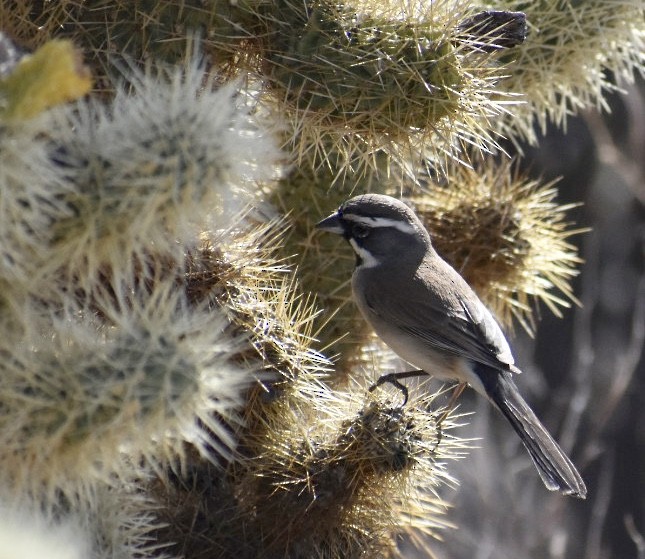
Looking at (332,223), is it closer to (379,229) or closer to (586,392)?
(379,229)

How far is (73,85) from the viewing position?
Answer: 1715 mm

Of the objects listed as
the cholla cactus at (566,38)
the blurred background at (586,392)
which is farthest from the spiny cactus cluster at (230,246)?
the blurred background at (586,392)

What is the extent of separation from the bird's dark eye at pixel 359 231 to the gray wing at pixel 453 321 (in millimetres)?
271

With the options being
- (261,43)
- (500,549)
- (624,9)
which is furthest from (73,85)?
(500,549)

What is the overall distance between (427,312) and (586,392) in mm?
2072

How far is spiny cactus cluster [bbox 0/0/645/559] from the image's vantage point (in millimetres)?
1990

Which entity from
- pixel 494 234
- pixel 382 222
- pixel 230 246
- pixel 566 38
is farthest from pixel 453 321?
pixel 230 246

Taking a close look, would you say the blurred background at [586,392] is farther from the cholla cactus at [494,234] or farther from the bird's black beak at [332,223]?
the bird's black beak at [332,223]

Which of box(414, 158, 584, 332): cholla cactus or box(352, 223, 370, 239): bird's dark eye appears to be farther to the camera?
box(414, 158, 584, 332): cholla cactus

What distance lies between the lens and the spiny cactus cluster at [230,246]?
1.99 meters

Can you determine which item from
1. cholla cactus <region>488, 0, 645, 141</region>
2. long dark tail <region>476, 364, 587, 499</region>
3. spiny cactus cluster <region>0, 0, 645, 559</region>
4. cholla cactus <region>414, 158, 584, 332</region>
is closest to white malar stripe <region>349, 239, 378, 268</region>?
spiny cactus cluster <region>0, 0, 645, 559</region>

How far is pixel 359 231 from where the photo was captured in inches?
143

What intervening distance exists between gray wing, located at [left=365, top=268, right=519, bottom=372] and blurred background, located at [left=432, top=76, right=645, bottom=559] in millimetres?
1170

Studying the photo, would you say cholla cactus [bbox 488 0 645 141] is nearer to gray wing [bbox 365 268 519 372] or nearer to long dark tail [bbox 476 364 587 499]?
gray wing [bbox 365 268 519 372]
